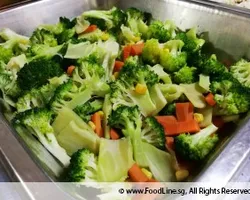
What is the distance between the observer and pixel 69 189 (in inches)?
40.0

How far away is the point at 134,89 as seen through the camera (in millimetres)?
1324

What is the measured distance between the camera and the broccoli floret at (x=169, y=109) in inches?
52.3

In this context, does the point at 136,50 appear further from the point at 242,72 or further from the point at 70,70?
the point at 242,72

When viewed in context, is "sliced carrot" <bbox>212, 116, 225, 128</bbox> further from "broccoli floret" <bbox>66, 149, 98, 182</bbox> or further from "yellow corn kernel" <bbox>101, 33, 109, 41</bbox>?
"yellow corn kernel" <bbox>101, 33, 109, 41</bbox>

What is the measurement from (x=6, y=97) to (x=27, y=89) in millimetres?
100

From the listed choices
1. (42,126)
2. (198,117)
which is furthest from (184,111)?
(42,126)

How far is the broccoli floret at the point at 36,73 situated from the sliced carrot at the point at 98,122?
0.29 metres

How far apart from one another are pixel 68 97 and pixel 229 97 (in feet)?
1.90

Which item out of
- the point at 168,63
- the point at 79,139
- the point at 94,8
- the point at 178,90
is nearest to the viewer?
the point at 79,139

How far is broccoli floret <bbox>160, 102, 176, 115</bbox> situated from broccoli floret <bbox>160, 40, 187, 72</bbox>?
23 cm

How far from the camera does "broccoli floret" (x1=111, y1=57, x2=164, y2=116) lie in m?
1.29

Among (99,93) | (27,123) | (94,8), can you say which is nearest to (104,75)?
(99,93)

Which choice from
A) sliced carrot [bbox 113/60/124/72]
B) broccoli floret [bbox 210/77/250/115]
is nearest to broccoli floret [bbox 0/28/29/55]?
sliced carrot [bbox 113/60/124/72]

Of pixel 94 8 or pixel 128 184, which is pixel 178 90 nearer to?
pixel 128 184
